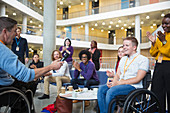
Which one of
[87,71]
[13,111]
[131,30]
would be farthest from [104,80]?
[131,30]

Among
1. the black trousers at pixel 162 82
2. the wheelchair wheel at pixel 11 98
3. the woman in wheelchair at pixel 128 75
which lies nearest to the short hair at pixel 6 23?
the wheelchair wheel at pixel 11 98

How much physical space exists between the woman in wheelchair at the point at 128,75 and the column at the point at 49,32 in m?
3.77

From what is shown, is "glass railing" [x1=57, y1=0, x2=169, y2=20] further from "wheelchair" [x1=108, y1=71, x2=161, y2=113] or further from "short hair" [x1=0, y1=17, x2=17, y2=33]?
"short hair" [x1=0, y1=17, x2=17, y2=33]

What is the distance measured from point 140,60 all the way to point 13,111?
5.87ft

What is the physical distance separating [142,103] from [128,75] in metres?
0.43

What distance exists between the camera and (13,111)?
6.30ft

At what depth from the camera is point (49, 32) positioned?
5844 millimetres

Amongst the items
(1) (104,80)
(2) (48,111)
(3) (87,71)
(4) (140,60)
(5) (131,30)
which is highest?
(5) (131,30)

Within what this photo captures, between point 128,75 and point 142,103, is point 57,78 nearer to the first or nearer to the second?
point 128,75

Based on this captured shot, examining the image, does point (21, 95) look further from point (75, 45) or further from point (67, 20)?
point (67, 20)

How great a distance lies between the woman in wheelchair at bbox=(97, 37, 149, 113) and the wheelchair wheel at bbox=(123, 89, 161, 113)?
0.19 meters

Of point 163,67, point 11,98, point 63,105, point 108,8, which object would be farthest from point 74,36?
point 11,98

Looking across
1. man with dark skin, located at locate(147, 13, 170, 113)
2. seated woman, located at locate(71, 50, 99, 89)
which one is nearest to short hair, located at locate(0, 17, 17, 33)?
man with dark skin, located at locate(147, 13, 170, 113)

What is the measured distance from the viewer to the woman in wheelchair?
6.74ft
